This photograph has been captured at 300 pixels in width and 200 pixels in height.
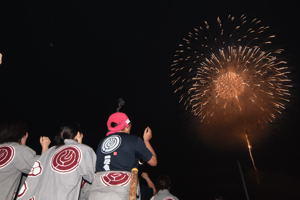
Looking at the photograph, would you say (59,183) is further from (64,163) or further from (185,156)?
(185,156)

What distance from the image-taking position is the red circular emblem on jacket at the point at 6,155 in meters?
3.22

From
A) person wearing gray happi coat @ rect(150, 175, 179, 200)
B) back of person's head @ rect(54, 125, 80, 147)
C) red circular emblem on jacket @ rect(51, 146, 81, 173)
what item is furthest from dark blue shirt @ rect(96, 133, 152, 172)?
person wearing gray happi coat @ rect(150, 175, 179, 200)

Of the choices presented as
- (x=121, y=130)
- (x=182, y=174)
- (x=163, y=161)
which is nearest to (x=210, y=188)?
(x=182, y=174)

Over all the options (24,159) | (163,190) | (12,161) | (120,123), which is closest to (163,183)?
(163,190)

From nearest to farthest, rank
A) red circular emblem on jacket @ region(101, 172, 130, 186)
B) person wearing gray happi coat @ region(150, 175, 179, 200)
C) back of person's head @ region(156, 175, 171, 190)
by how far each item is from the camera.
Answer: red circular emblem on jacket @ region(101, 172, 130, 186)
person wearing gray happi coat @ region(150, 175, 179, 200)
back of person's head @ region(156, 175, 171, 190)

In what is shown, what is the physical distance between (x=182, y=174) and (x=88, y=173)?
4045cm

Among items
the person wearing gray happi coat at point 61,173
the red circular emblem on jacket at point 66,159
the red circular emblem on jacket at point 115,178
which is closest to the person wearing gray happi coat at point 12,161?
the person wearing gray happi coat at point 61,173

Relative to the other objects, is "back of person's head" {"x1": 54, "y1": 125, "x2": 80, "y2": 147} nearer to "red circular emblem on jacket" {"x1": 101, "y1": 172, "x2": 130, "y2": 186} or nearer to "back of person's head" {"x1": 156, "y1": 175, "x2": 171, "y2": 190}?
"red circular emblem on jacket" {"x1": 101, "y1": 172, "x2": 130, "y2": 186}

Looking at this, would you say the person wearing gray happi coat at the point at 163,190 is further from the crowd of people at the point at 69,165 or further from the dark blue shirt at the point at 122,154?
the dark blue shirt at the point at 122,154

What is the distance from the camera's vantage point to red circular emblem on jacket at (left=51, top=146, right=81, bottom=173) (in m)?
2.87

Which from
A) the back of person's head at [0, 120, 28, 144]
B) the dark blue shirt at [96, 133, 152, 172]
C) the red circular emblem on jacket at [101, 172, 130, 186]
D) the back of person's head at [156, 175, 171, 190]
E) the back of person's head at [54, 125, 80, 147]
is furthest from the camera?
the back of person's head at [156, 175, 171, 190]

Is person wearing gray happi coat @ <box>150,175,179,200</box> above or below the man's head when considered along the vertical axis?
below

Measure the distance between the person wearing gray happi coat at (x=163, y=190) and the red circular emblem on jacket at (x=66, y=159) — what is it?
314 centimetres

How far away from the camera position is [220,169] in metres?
49.3
